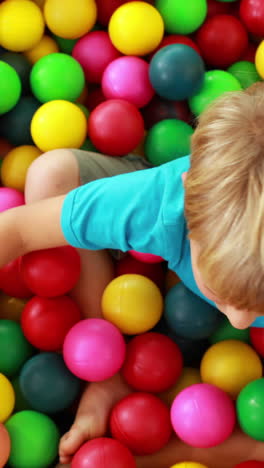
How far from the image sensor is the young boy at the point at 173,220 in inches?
26.3

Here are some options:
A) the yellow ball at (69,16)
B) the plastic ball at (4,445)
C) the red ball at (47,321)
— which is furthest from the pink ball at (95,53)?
the plastic ball at (4,445)

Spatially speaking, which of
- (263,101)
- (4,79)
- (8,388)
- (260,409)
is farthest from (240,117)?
(4,79)

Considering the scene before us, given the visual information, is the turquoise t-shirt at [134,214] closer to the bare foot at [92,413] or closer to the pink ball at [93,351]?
the pink ball at [93,351]

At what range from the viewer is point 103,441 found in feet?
3.04

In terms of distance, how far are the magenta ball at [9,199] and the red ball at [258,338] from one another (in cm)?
47

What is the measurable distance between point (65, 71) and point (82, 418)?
0.66m

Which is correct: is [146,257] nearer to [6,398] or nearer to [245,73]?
[6,398]

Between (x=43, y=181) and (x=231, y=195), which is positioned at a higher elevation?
(x=231, y=195)

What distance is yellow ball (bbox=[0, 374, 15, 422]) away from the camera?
0.97 m

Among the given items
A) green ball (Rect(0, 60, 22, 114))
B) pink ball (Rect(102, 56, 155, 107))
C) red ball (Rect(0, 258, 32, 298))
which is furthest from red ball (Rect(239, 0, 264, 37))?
red ball (Rect(0, 258, 32, 298))

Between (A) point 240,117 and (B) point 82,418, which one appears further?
(B) point 82,418

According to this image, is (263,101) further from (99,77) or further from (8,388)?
(99,77)

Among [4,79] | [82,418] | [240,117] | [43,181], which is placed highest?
[240,117]

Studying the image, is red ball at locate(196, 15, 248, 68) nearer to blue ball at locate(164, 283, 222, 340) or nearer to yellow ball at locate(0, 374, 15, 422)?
blue ball at locate(164, 283, 222, 340)
